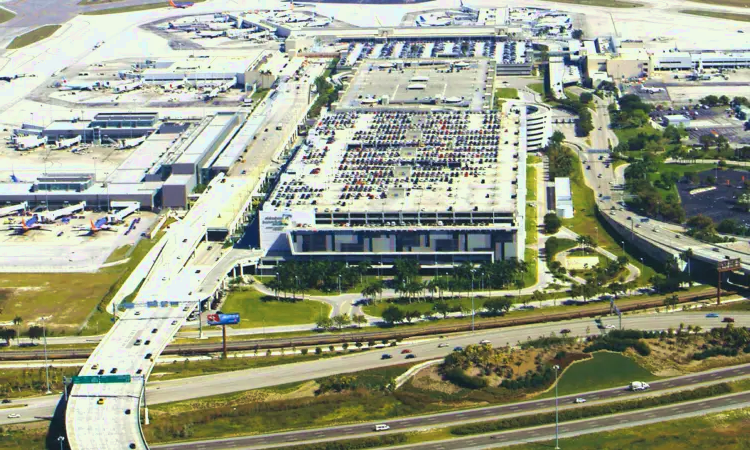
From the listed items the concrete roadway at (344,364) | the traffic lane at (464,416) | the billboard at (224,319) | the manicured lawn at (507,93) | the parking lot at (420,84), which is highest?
the parking lot at (420,84)

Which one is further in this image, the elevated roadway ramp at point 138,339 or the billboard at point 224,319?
the billboard at point 224,319

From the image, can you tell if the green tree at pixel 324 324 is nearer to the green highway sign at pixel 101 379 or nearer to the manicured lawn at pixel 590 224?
the green highway sign at pixel 101 379

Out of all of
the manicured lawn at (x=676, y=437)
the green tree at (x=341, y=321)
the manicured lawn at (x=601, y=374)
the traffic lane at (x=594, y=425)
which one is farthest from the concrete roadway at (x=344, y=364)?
the manicured lawn at (x=676, y=437)

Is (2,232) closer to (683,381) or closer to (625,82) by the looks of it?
(683,381)

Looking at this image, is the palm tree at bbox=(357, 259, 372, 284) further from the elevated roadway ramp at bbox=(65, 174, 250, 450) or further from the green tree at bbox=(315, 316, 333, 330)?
the elevated roadway ramp at bbox=(65, 174, 250, 450)

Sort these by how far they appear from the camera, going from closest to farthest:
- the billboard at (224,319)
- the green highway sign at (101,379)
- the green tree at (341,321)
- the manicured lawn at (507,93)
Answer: the green highway sign at (101,379), the billboard at (224,319), the green tree at (341,321), the manicured lawn at (507,93)

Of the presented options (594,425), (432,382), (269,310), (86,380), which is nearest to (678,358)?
(594,425)

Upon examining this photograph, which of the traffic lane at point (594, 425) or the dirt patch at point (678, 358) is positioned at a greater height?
the dirt patch at point (678, 358)

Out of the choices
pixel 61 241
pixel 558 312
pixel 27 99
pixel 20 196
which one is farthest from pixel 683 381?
pixel 27 99
